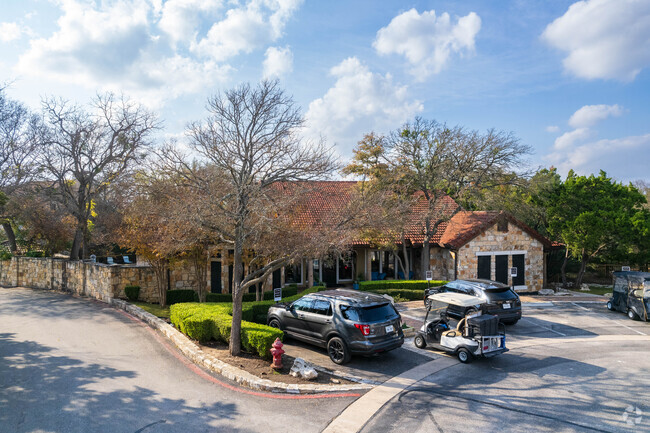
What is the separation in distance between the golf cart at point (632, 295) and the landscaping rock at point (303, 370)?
14758 mm

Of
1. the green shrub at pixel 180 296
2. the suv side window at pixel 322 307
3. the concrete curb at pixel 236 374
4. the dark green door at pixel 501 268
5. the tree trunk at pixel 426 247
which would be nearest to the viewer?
the concrete curb at pixel 236 374

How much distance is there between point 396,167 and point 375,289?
21.1 ft

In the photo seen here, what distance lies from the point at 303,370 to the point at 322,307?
2.15 meters

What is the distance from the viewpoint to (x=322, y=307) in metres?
11.4

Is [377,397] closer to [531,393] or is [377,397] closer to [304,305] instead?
[531,393]

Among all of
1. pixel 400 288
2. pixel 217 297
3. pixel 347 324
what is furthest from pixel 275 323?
pixel 400 288

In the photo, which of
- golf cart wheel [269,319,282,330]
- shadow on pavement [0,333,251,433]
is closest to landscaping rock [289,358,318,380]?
shadow on pavement [0,333,251,433]

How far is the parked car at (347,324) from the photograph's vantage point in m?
10.3

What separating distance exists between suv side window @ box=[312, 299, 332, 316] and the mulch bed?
4.71 ft

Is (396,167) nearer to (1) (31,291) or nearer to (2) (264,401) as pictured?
(2) (264,401)

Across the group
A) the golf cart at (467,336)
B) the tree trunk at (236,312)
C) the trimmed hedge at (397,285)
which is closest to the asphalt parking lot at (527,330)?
the golf cart at (467,336)

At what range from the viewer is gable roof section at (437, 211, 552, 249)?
2225 centimetres

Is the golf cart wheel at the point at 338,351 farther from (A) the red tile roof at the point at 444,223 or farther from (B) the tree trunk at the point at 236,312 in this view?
(A) the red tile roof at the point at 444,223

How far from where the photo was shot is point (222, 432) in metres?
7.03
